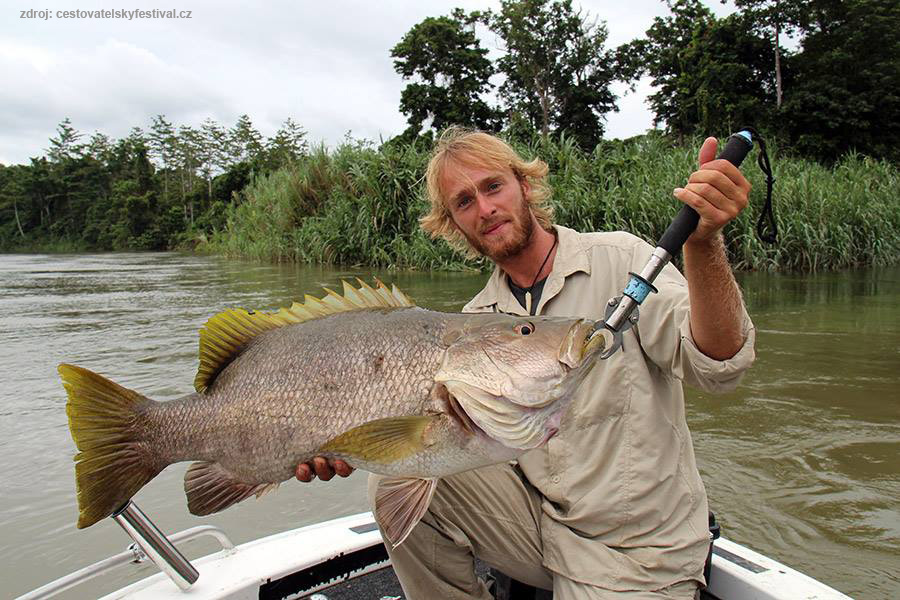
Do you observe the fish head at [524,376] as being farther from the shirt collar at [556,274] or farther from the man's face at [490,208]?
the man's face at [490,208]

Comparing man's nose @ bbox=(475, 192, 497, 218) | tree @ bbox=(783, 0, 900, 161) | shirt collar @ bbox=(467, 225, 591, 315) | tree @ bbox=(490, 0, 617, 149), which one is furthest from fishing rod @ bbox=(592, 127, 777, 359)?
tree @ bbox=(490, 0, 617, 149)

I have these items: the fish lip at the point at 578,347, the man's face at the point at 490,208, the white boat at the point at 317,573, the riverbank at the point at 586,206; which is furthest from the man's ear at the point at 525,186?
the riverbank at the point at 586,206

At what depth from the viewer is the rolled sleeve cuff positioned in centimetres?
175

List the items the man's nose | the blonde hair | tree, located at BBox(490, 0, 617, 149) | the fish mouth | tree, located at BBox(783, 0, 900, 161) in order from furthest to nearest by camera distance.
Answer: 1. tree, located at BBox(490, 0, 617, 149)
2. tree, located at BBox(783, 0, 900, 161)
3. the blonde hair
4. the man's nose
5. the fish mouth

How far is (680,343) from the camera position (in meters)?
1.84

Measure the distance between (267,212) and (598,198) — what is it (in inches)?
451

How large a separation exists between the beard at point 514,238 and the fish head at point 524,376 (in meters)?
0.80

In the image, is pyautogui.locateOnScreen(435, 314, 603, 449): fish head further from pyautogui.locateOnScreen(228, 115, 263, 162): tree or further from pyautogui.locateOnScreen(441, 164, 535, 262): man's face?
pyautogui.locateOnScreen(228, 115, 263, 162): tree

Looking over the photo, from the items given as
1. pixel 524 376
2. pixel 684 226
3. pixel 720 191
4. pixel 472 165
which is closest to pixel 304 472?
pixel 524 376

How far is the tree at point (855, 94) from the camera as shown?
25312mm

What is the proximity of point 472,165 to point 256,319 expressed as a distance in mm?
1157

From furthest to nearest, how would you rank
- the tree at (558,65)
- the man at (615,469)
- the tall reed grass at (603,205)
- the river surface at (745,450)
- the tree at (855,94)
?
the tree at (558,65)
the tree at (855,94)
the tall reed grass at (603,205)
the river surface at (745,450)
the man at (615,469)

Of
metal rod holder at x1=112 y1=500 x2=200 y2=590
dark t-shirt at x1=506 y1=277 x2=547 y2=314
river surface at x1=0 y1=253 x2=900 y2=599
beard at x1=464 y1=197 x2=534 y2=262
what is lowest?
river surface at x1=0 y1=253 x2=900 y2=599

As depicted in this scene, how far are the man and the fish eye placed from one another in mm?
446
